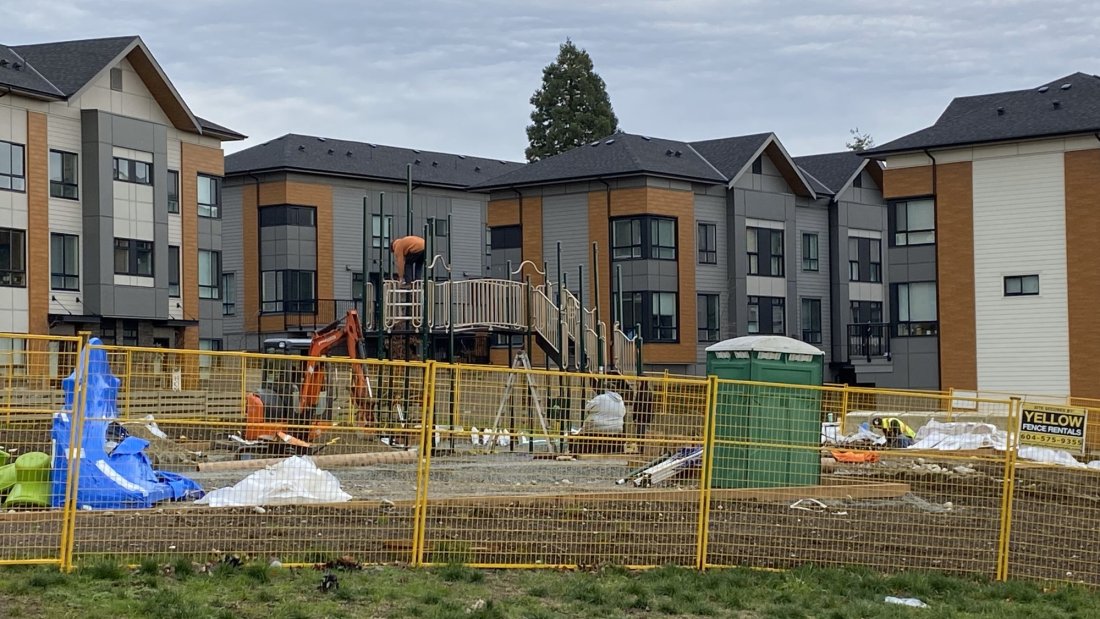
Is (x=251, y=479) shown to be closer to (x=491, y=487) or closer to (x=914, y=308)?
(x=491, y=487)

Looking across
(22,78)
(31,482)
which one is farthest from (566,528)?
(22,78)

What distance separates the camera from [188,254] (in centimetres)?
4906

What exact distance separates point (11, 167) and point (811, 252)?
109ft

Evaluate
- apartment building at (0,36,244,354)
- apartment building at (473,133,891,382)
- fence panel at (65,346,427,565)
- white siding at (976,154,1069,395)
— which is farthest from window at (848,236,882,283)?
fence panel at (65,346,427,565)

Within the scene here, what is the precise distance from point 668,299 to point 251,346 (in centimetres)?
1836

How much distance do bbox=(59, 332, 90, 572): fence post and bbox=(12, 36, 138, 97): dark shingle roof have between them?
112 ft

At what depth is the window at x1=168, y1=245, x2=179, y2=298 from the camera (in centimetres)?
4831

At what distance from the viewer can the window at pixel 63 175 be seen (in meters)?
43.6

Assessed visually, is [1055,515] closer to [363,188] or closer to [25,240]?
[25,240]

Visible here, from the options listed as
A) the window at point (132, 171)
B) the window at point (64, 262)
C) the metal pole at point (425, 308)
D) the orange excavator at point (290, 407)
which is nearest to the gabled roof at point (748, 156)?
the window at point (132, 171)

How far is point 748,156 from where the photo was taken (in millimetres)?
57625

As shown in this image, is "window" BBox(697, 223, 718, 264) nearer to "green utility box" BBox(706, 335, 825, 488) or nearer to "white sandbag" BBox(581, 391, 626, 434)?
"green utility box" BBox(706, 335, 825, 488)

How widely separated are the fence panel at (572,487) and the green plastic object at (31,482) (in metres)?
3.49

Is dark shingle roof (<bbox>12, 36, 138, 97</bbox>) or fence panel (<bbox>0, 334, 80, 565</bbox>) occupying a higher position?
dark shingle roof (<bbox>12, 36, 138, 97</bbox>)
